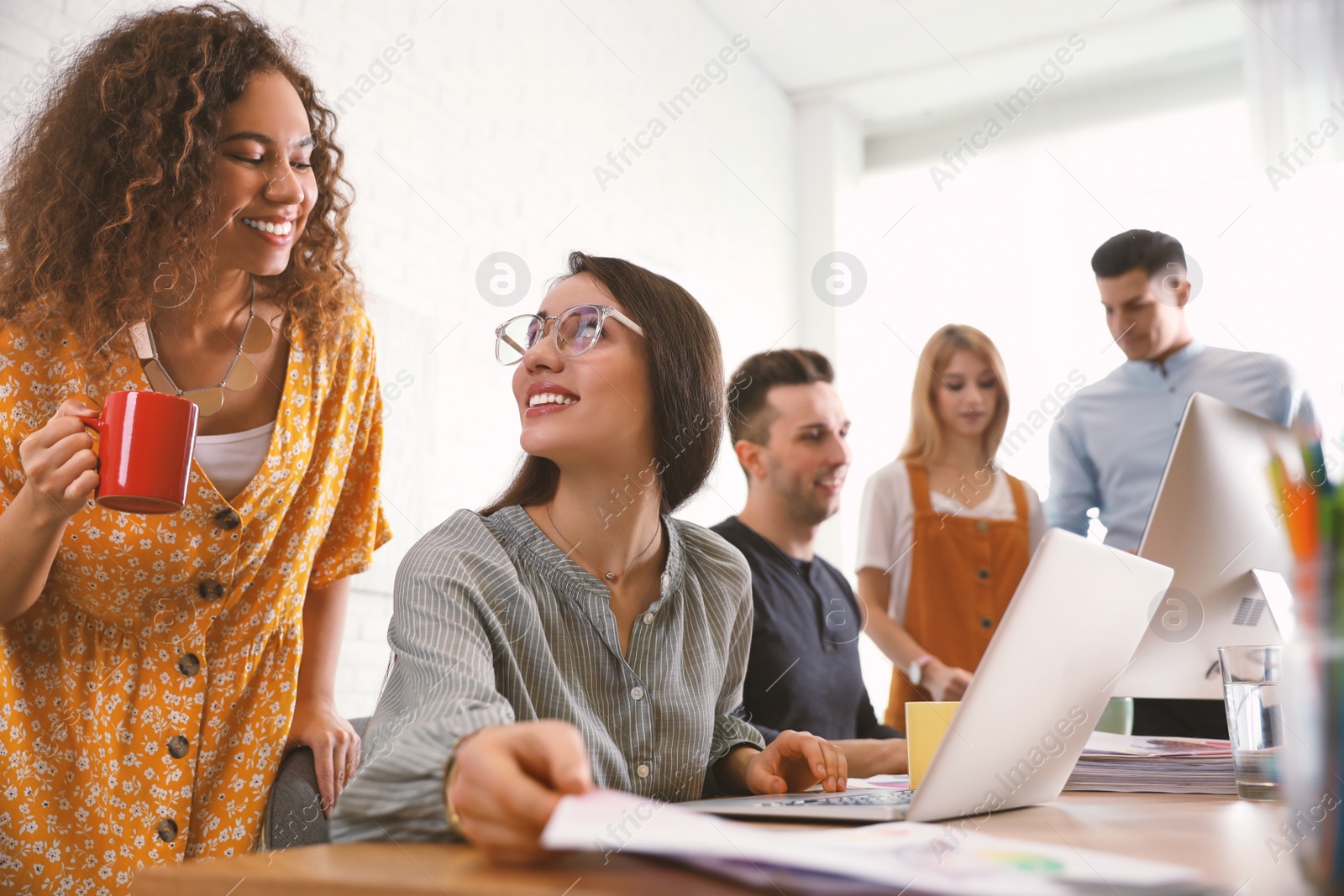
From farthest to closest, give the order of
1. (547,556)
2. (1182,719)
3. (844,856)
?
1. (1182,719)
2. (547,556)
3. (844,856)

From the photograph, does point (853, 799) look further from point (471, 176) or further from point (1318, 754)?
point (471, 176)

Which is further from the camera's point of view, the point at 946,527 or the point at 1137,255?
the point at 946,527

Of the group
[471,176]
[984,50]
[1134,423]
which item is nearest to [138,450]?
[1134,423]

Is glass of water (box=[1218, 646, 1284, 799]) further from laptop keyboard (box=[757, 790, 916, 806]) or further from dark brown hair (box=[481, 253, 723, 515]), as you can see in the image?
dark brown hair (box=[481, 253, 723, 515])

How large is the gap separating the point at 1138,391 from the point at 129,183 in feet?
7.51

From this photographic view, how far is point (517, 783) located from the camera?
1.89ft

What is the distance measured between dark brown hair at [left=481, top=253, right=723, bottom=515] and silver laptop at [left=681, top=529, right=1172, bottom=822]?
0.57 m

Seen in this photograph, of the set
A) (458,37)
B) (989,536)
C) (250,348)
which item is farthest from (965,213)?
(250,348)

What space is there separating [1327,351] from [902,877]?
544 cm

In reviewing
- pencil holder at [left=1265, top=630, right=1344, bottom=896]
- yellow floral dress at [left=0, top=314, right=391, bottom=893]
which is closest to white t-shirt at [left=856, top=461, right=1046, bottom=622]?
yellow floral dress at [left=0, top=314, right=391, bottom=893]


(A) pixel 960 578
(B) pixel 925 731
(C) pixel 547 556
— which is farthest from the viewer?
(A) pixel 960 578

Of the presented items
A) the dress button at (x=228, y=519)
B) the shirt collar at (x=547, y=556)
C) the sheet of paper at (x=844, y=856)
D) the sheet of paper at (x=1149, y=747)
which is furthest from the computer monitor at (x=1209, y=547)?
the dress button at (x=228, y=519)

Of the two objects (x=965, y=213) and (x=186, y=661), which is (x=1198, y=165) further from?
(x=186, y=661)

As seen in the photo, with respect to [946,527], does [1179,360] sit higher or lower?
higher
